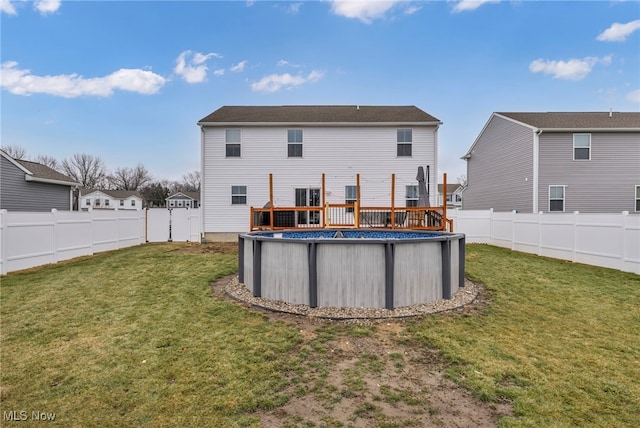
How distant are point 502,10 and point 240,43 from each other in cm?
1190

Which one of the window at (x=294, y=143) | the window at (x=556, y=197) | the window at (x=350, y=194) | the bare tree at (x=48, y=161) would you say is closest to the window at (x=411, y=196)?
the window at (x=350, y=194)

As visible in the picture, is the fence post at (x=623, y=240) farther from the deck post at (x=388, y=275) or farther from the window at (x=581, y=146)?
the window at (x=581, y=146)

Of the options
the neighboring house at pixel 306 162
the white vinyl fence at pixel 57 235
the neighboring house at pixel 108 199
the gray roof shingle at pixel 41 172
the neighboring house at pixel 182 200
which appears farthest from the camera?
the neighboring house at pixel 182 200

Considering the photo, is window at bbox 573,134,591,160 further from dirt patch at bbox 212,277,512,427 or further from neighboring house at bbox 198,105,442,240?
dirt patch at bbox 212,277,512,427

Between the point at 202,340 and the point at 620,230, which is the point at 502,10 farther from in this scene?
the point at 202,340

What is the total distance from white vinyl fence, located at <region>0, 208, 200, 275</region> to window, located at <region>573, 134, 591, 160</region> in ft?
59.1

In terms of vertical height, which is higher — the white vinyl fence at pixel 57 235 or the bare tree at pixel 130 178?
the bare tree at pixel 130 178

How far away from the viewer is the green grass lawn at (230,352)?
2.73m

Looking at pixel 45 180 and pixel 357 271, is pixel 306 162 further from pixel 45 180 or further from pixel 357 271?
pixel 45 180

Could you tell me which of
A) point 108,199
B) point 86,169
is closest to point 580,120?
point 108,199

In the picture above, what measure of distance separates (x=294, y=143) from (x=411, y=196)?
6035mm

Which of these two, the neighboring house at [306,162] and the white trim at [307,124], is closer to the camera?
the white trim at [307,124]

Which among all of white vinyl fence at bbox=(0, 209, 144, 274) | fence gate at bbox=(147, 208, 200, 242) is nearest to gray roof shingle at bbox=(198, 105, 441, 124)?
fence gate at bbox=(147, 208, 200, 242)

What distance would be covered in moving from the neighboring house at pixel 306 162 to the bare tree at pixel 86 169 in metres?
49.9
